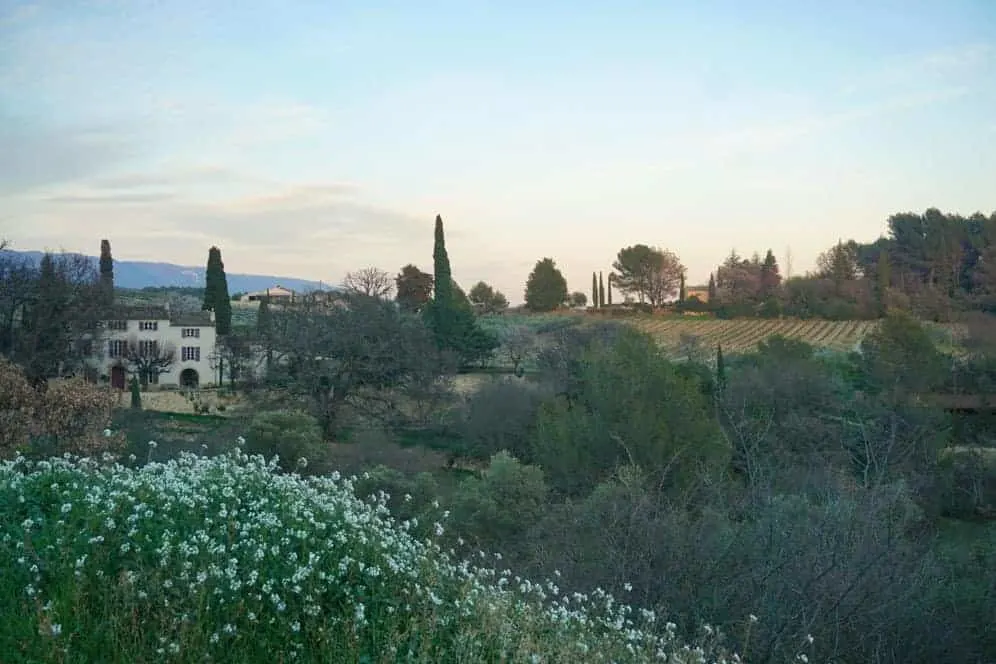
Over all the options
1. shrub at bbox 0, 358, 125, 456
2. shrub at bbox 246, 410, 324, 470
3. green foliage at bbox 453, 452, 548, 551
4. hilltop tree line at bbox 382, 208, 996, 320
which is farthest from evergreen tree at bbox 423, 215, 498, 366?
shrub at bbox 0, 358, 125, 456

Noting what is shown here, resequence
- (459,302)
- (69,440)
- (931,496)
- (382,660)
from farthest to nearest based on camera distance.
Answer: (459,302)
(931,496)
(69,440)
(382,660)

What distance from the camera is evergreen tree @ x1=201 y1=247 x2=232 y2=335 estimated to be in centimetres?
4591

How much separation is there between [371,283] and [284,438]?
63.2 ft

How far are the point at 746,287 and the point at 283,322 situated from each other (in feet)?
117

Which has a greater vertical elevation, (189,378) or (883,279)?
(883,279)

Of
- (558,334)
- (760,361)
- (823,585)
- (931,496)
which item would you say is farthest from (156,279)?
(823,585)

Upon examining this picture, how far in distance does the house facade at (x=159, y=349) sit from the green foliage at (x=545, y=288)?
27300mm

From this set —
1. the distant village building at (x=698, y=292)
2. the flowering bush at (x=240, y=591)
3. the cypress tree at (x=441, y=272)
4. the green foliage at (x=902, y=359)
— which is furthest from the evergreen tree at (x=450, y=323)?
the flowering bush at (x=240, y=591)

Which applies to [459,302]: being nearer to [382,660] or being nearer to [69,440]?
[69,440]

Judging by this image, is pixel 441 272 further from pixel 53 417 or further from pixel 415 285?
pixel 53 417

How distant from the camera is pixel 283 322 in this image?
106 ft

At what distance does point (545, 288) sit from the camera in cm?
6681

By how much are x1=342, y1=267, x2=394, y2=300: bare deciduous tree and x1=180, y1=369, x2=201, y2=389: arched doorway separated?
12.3 metres

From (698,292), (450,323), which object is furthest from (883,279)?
(450,323)
